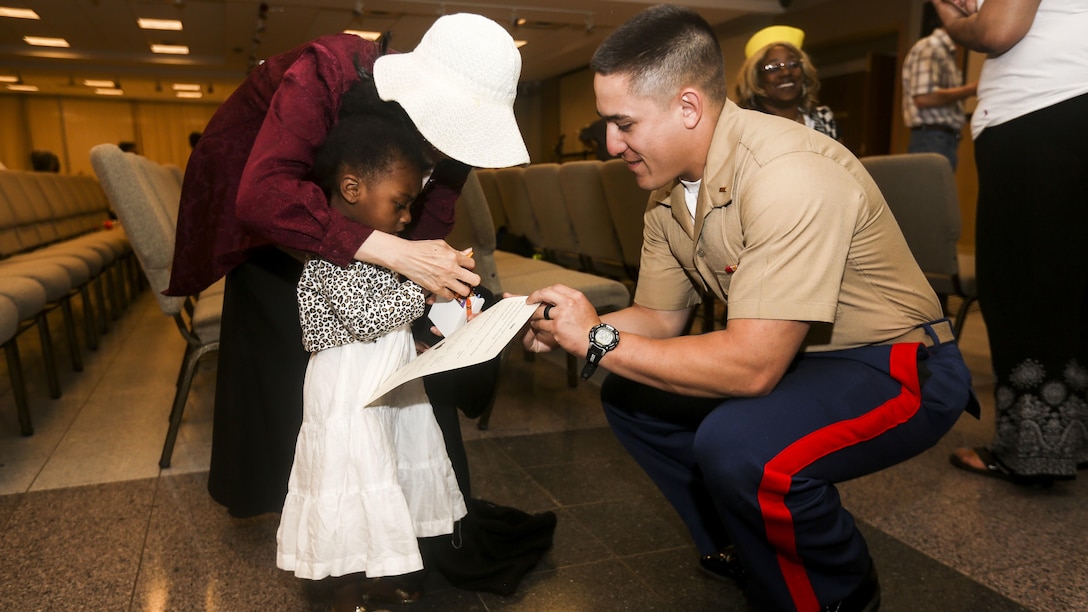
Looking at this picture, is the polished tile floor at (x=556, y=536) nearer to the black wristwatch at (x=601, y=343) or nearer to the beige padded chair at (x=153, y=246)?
the beige padded chair at (x=153, y=246)

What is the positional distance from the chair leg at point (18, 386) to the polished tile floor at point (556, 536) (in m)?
0.06

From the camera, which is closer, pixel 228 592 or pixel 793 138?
pixel 793 138

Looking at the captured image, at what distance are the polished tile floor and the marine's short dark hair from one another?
3.06ft

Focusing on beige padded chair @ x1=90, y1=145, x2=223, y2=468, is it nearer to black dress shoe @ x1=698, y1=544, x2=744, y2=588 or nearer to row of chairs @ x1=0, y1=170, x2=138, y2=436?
row of chairs @ x1=0, y1=170, x2=138, y2=436

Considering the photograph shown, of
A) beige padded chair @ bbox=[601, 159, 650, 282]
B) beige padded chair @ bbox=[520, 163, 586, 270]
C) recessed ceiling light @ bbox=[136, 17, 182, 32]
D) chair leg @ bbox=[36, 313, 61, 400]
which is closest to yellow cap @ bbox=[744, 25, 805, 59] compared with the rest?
beige padded chair @ bbox=[601, 159, 650, 282]

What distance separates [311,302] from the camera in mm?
1211

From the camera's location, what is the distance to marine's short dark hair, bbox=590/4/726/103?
3.97 ft

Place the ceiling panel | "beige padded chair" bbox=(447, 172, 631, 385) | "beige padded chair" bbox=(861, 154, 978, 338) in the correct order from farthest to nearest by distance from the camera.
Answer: the ceiling panel < "beige padded chair" bbox=(861, 154, 978, 338) < "beige padded chair" bbox=(447, 172, 631, 385)

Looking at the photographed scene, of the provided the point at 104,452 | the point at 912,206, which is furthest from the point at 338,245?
the point at 912,206

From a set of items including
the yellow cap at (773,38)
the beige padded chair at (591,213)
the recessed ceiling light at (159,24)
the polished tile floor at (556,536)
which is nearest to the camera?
the polished tile floor at (556,536)

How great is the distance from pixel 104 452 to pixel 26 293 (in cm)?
62

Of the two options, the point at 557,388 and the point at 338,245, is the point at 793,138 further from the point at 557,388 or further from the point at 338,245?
the point at 557,388

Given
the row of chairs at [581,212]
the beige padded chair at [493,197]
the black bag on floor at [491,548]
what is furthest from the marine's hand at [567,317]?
the beige padded chair at [493,197]

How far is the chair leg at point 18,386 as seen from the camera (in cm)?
231
